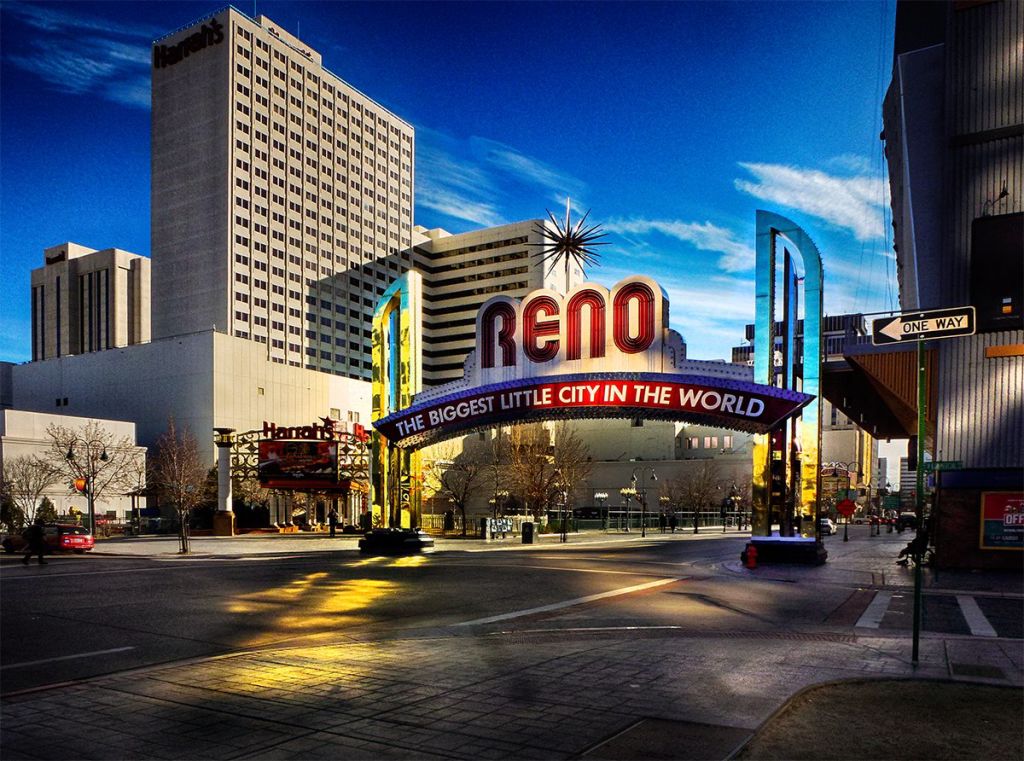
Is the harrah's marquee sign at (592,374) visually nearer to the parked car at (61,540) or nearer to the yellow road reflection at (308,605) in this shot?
the yellow road reflection at (308,605)

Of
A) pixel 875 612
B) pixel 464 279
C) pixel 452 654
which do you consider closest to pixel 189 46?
pixel 464 279

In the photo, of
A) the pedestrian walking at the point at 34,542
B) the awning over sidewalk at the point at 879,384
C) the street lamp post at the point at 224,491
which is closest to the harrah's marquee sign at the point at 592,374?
the awning over sidewalk at the point at 879,384

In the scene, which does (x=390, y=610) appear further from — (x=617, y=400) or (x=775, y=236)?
(x=775, y=236)

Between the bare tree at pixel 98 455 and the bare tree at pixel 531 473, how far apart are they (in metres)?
31.1

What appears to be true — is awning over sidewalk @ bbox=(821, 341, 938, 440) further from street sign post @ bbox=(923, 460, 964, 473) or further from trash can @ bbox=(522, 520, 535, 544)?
trash can @ bbox=(522, 520, 535, 544)

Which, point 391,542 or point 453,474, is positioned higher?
point 391,542

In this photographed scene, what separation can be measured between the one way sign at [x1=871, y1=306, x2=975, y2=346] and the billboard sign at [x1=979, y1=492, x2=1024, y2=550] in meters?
17.1

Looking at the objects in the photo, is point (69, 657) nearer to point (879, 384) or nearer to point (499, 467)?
point (879, 384)

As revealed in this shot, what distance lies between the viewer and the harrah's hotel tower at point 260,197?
120188mm

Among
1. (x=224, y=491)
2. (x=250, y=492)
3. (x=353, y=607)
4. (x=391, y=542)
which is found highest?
(x=353, y=607)

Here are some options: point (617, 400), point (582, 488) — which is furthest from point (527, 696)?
point (582, 488)

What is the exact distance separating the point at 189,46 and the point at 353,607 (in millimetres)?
132378

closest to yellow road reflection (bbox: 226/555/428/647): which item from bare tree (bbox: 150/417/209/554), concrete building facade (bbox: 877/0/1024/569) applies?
concrete building facade (bbox: 877/0/1024/569)

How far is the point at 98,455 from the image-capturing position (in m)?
61.7
